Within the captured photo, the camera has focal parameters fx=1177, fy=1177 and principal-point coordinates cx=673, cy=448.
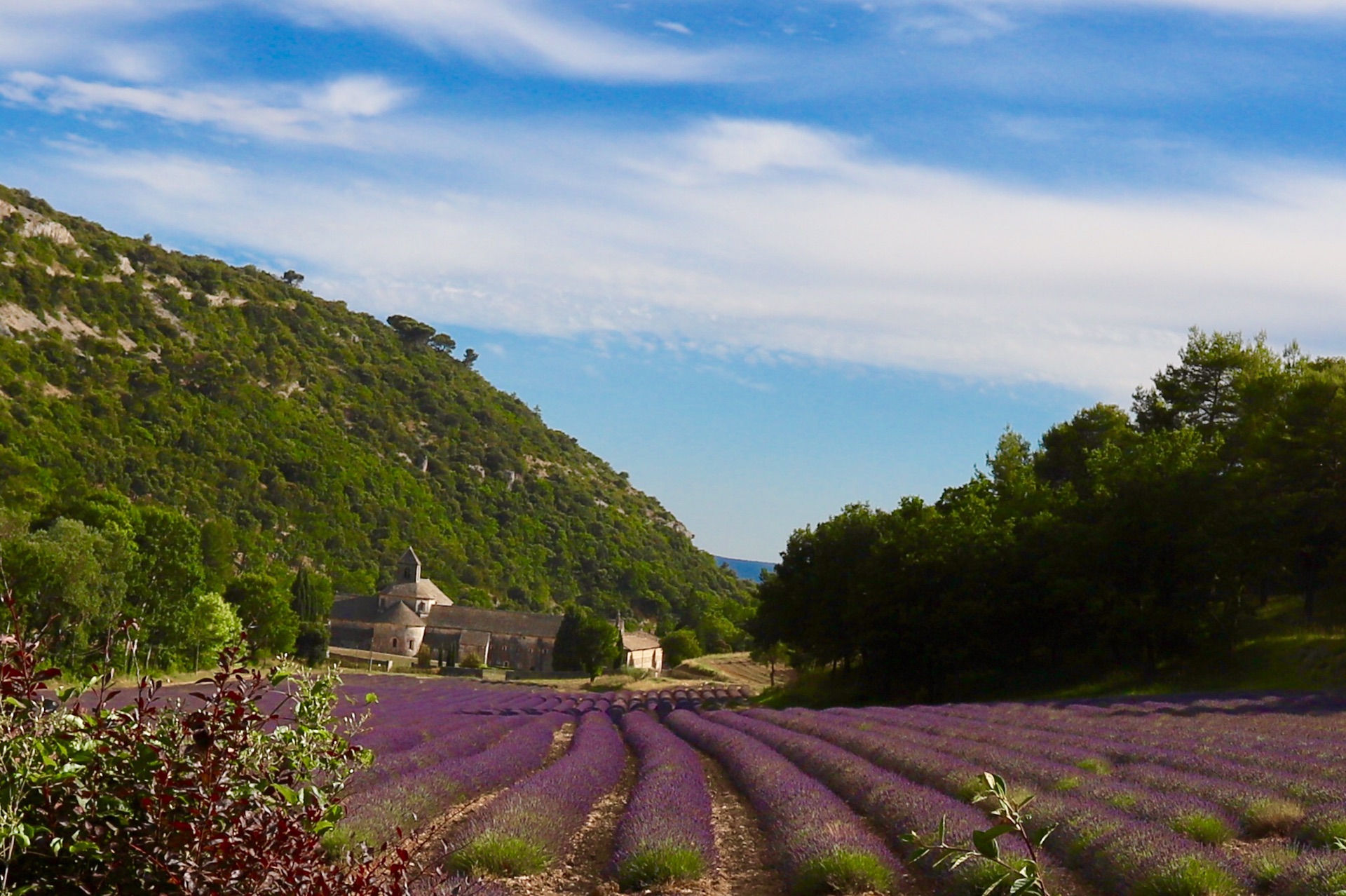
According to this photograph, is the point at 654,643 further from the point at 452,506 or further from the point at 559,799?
the point at 559,799

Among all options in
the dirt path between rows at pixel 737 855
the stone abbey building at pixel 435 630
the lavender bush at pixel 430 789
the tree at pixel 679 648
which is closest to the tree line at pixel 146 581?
the lavender bush at pixel 430 789

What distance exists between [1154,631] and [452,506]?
3892 inches

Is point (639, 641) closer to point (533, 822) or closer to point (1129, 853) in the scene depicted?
point (533, 822)

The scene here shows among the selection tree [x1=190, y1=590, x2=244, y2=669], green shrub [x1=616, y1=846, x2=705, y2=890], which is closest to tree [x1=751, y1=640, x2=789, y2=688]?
tree [x1=190, y1=590, x2=244, y2=669]

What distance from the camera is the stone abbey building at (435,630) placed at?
99.2 m

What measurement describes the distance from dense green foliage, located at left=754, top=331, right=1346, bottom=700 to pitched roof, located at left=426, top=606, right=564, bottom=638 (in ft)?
175

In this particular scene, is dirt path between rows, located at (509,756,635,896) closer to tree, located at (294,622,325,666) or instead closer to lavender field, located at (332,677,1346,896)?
lavender field, located at (332,677,1346,896)

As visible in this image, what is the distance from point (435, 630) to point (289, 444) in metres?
23.2

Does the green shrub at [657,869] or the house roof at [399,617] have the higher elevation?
the green shrub at [657,869]

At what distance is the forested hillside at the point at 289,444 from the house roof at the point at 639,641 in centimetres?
1492

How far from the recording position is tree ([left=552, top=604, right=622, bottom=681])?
85.6 meters

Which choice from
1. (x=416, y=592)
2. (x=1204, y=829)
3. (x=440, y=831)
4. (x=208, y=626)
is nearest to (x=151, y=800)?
(x=440, y=831)

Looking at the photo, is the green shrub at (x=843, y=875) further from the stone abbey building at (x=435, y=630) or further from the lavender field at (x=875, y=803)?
the stone abbey building at (x=435, y=630)

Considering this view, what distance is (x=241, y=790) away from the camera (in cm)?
418
